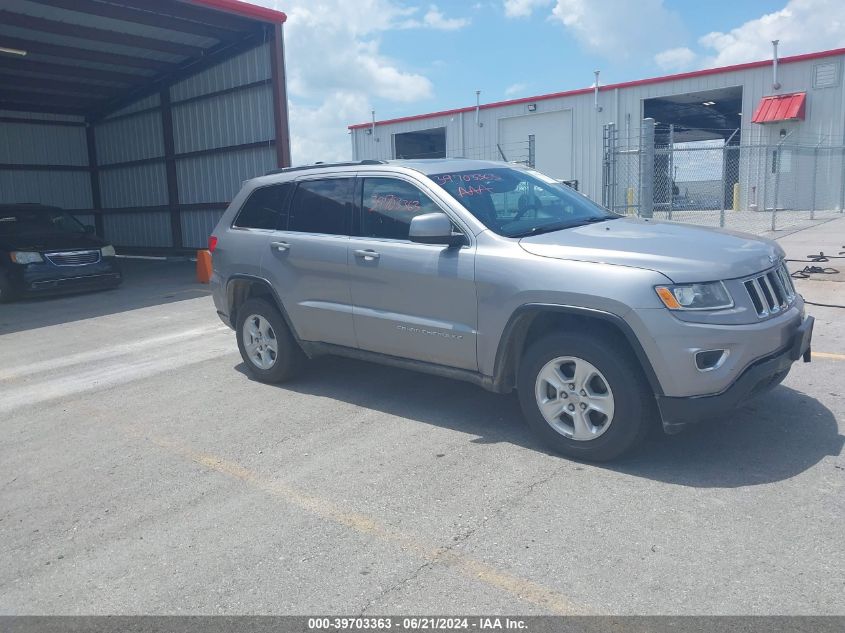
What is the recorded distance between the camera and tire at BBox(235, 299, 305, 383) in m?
6.30

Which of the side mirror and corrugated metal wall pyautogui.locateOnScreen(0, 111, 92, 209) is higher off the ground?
corrugated metal wall pyautogui.locateOnScreen(0, 111, 92, 209)

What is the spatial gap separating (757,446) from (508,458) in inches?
60.0

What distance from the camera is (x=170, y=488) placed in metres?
4.41

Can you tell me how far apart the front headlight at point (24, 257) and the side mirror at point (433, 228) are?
34.3 ft

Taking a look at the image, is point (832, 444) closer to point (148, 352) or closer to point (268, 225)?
point (268, 225)

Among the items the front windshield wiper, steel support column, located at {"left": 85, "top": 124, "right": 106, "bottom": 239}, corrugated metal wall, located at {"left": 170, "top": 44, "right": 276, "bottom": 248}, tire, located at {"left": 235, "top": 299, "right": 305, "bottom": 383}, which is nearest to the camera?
the front windshield wiper

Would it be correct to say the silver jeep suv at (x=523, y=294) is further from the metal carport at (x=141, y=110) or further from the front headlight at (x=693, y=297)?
the metal carport at (x=141, y=110)

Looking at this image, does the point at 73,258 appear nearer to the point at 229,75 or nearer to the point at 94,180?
the point at 229,75

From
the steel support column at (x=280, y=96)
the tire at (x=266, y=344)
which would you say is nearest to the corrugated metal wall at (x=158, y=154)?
the steel support column at (x=280, y=96)

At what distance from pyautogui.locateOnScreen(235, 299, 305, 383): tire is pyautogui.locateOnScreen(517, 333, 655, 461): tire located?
2442 millimetres

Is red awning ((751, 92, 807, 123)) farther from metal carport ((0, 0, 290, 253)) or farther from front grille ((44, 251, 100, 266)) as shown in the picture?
front grille ((44, 251, 100, 266))

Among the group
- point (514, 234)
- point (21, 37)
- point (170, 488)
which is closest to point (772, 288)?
point (514, 234)

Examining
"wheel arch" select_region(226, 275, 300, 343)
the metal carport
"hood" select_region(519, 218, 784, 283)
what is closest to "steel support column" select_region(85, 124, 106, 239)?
the metal carport

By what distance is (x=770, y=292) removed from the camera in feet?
14.3
